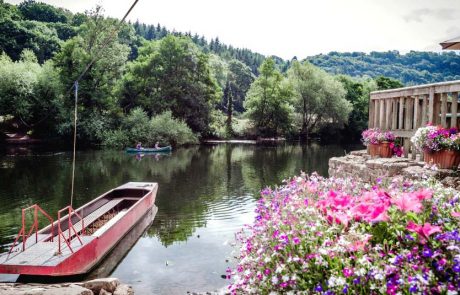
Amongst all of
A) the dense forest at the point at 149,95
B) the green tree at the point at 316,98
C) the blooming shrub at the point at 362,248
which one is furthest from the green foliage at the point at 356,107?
the blooming shrub at the point at 362,248

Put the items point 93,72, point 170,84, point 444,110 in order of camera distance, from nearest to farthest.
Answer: point 444,110 → point 93,72 → point 170,84

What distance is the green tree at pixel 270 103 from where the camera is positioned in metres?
50.4

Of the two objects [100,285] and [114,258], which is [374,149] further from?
[100,285]

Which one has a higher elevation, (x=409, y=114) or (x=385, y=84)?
(x=385, y=84)

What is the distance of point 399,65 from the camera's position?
614 ft

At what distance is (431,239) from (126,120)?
3943cm

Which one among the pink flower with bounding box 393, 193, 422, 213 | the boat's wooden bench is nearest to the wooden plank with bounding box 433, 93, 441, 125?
the pink flower with bounding box 393, 193, 422, 213

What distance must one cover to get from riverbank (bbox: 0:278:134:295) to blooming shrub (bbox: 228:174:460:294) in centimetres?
319

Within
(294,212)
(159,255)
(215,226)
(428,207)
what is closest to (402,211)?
(428,207)

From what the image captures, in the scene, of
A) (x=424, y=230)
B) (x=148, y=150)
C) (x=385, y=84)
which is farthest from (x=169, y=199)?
(x=385, y=84)

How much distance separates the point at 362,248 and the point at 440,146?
204 inches

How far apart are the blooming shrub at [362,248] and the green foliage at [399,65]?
166733 millimetres

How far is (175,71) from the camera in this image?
4600 centimetres

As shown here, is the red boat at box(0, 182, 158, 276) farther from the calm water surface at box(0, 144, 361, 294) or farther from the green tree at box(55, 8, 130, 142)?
the green tree at box(55, 8, 130, 142)
